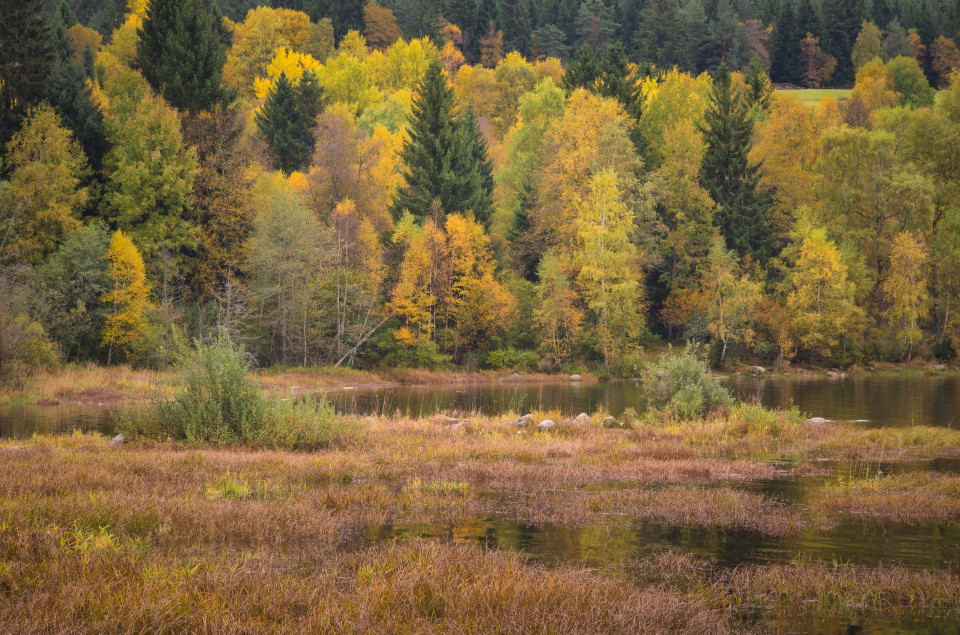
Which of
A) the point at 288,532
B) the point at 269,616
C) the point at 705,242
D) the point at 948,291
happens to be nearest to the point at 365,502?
the point at 288,532

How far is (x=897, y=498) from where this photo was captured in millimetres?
14414

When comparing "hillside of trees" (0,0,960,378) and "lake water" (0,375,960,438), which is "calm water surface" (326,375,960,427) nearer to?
"lake water" (0,375,960,438)

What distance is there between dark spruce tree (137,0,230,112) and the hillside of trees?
166 mm

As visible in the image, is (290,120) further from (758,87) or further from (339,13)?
(339,13)

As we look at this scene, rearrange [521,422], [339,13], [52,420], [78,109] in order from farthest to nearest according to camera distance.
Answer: [339,13], [78,109], [52,420], [521,422]

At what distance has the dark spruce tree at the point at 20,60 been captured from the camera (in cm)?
5291

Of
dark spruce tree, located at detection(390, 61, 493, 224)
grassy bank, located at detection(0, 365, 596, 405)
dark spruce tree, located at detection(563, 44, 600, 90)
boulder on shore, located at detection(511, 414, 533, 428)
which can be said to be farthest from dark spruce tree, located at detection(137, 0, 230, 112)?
boulder on shore, located at detection(511, 414, 533, 428)

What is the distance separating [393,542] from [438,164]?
57923mm

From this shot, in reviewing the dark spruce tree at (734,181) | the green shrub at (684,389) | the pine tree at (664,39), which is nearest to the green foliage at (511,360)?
the dark spruce tree at (734,181)

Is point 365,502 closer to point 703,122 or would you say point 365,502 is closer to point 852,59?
point 703,122

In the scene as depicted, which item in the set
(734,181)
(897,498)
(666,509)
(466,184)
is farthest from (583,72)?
(666,509)

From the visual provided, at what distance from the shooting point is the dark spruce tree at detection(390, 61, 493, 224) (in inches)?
2571

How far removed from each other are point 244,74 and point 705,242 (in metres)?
59.8

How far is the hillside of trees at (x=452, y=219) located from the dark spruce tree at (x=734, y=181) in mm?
247
